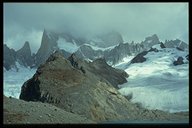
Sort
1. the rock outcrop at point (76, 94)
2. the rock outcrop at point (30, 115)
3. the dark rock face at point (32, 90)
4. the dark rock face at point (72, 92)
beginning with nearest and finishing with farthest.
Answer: the rock outcrop at point (30, 115) < the dark rock face at point (72, 92) < the rock outcrop at point (76, 94) < the dark rock face at point (32, 90)

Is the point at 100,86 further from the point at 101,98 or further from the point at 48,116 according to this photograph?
the point at 48,116

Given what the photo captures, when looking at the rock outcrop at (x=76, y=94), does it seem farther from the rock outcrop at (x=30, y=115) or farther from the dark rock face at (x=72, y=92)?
the rock outcrop at (x=30, y=115)

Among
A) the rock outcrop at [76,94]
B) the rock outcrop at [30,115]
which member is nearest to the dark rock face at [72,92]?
the rock outcrop at [76,94]

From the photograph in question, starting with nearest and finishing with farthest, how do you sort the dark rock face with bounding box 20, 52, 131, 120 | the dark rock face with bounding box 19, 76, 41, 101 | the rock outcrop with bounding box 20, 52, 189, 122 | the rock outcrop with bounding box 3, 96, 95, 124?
the rock outcrop with bounding box 3, 96, 95, 124, the dark rock face with bounding box 20, 52, 131, 120, the rock outcrop with bounding box 20, 52, 189, 122, the dark rock face with bounding box 19, 76, 41, 101

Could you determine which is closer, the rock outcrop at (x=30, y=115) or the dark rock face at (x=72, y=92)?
the rock outcrop at (x=30, y=115)

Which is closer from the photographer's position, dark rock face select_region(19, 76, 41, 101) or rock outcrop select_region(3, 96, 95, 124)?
rock outcrop select_region(3, 96, 95, 124)

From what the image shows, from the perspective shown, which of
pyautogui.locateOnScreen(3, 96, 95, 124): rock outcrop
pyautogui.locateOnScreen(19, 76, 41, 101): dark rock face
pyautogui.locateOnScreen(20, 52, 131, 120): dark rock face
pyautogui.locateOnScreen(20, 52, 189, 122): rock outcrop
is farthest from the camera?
pyautogui.locateOnScreen(19, 76, 41, 101): dark rock face

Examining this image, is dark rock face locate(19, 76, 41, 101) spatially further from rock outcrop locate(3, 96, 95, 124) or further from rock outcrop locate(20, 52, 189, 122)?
rock outcrop locate(3, 96, 95, 124)

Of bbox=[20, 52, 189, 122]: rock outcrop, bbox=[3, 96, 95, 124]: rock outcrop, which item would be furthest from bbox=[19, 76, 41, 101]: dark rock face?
bbox=[3, 96, 95, 124]: rock outcrop
